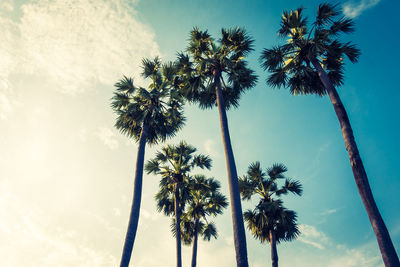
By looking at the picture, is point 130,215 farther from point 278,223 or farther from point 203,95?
point 278,223

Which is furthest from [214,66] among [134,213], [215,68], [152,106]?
[134,213]

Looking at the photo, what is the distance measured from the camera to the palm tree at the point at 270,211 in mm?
15266

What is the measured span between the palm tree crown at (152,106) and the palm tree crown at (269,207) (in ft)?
26.0

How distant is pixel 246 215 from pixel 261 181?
120 inches

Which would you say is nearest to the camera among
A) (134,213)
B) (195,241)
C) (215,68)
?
(134,213)

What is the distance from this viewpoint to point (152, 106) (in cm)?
1334

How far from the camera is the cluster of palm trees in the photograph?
372 inches

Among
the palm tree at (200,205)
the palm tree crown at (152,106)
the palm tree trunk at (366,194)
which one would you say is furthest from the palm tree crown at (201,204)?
the palm tree trunk at (366,194)

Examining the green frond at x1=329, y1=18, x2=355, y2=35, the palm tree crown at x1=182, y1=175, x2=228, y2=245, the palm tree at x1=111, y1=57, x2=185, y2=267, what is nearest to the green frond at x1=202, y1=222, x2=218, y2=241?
the palm tree crown at x1=182, y1=175, x2=228, y2=245

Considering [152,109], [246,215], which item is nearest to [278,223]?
[246,215]

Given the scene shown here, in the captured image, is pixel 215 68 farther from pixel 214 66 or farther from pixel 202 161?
pixel 202 161

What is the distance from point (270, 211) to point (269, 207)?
369 millimetres

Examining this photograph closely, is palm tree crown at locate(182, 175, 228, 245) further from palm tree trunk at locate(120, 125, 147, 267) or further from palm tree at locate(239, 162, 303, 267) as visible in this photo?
palm tree trunk at locate(120, 125, 147, 267)

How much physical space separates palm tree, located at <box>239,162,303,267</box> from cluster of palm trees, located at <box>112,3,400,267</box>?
7 centimetres
